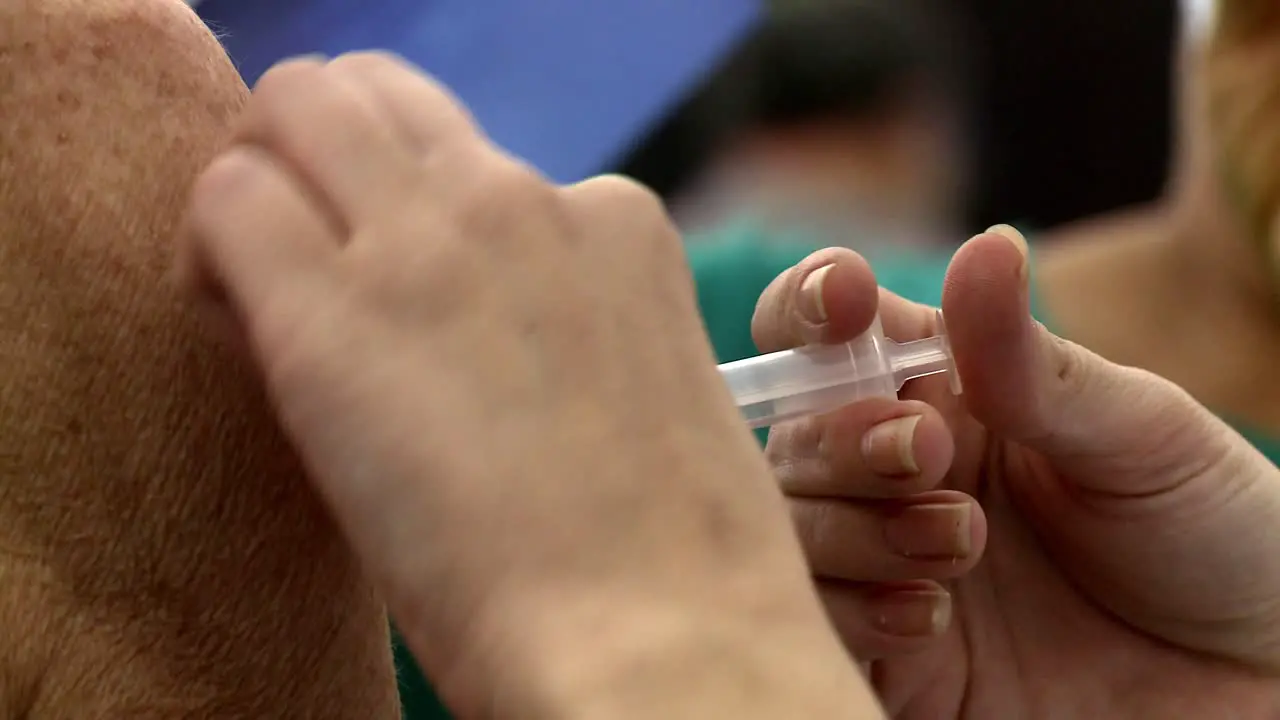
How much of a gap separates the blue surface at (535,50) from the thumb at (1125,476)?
0.78 m

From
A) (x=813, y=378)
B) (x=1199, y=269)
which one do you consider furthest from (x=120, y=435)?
(x=1199, y=269)

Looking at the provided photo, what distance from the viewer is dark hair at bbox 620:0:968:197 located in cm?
160

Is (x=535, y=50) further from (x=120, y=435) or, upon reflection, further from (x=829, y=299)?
(x=120, y=435)

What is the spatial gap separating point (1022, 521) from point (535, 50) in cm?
87

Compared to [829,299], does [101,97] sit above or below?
above

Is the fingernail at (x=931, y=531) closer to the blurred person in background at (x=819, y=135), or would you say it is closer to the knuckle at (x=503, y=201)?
the knuckle at (x=503, y=201)

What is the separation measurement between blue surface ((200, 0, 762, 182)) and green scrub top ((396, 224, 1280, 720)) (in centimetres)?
18

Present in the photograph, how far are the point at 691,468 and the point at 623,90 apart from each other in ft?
3.51

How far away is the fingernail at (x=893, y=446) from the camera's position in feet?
1.65

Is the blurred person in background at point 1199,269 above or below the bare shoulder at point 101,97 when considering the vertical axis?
below

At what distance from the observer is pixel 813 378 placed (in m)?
0.49

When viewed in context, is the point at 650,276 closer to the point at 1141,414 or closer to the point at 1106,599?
the point at 1141,414

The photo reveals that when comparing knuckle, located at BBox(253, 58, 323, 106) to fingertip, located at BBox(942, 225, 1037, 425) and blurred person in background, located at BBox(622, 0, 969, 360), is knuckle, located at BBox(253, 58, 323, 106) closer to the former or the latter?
fingertip, located at BBox(942, 225, 1037, 425)

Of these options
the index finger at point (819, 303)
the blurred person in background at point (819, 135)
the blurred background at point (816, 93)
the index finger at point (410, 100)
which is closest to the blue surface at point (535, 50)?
the blurred background at point (816, 93)
